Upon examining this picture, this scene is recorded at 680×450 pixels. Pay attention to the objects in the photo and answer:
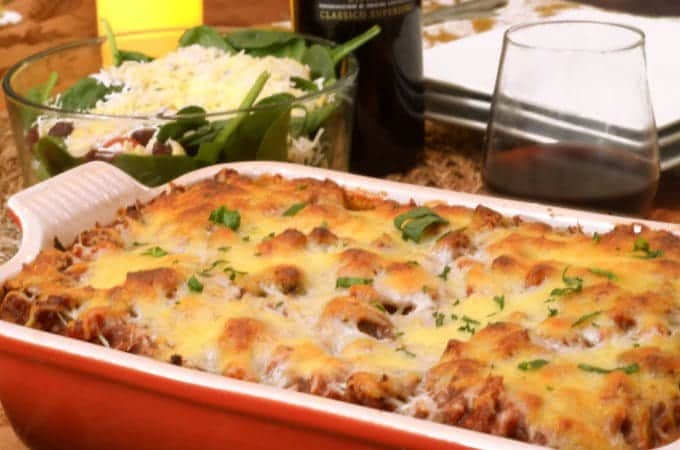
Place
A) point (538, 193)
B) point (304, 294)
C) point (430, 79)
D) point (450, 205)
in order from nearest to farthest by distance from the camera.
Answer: point (304, 294)
point (450, 205)
point (538, 193)
point (430, 79)

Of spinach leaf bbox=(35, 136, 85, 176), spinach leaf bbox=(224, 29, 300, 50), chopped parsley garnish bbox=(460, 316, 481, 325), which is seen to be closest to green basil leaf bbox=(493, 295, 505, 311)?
chopped parsley garnish bbox=(460, 316, 481, 325)

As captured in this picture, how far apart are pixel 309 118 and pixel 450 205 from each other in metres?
0.44

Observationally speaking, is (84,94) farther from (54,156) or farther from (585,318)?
(585,318)

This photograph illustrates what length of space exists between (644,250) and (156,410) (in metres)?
0.53

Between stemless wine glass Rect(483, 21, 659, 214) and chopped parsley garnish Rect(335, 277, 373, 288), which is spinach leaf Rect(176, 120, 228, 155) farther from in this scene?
chopped parsley garnish Rect(335, 277, 373, 288)

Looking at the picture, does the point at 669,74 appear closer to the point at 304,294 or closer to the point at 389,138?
the point at 389,138

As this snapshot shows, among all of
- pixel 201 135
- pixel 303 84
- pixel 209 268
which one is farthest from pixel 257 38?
pixel 209 268

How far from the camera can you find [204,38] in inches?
80.0

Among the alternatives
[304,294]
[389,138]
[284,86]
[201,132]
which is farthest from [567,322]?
[389,138]

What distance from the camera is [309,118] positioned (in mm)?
1765

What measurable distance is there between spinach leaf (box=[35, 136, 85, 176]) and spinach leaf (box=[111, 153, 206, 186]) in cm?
8

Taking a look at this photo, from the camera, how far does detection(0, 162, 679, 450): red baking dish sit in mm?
953

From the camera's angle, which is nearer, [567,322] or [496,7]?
[567,322]

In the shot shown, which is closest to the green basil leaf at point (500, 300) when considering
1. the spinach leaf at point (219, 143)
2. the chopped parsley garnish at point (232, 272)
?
the chopped parsley garnish at point (232, 272)
